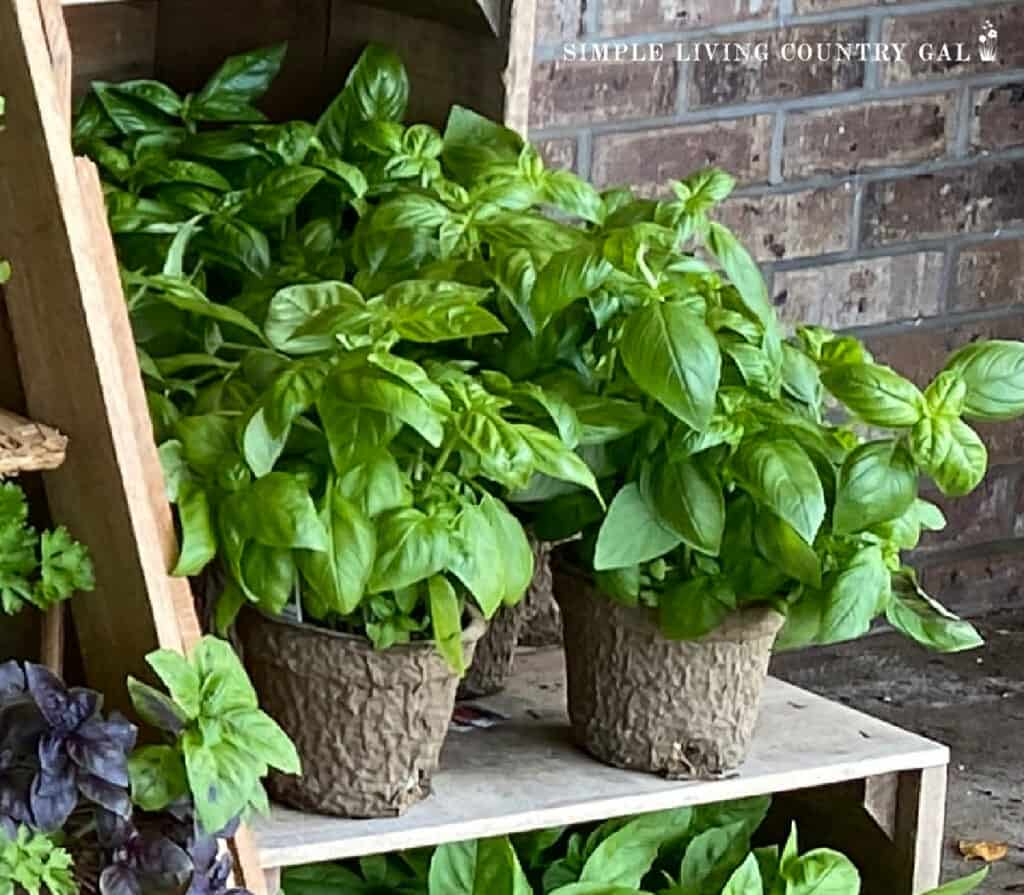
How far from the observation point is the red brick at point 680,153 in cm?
223

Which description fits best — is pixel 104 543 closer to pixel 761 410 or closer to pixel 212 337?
pixel 212 337

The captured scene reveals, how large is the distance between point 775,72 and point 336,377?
3.45 feet

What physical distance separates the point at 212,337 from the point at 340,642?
26 cm

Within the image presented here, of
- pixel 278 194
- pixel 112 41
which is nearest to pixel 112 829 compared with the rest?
pixel 278 194

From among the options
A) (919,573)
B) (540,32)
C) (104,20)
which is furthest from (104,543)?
(919,573)

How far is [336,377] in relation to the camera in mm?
1410

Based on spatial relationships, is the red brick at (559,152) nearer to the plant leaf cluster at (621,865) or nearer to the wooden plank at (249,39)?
the wooden plank at (249,39)

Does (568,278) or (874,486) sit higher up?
(568,278)

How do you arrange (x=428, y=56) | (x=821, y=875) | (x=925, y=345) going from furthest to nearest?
(x=925, y=345)
(x=428, y=56)
(x=821, y=875)

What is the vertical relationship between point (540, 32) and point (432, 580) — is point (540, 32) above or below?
above

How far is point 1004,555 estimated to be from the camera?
2.65 metres

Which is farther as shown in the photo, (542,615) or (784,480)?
(542,615)

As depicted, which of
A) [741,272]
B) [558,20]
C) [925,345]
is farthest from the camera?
[925,345]

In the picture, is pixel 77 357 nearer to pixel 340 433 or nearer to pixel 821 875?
pixel 340 433
